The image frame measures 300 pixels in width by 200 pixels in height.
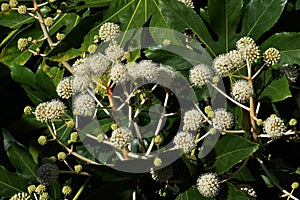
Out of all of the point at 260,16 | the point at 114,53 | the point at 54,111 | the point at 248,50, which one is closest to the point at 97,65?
the point at 114,53

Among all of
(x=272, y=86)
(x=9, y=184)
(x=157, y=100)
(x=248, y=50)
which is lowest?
(x=9, y=184)

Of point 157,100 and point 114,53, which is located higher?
point 114,53

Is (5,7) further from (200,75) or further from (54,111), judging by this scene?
(200,75)

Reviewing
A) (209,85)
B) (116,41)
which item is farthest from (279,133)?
(116,41)

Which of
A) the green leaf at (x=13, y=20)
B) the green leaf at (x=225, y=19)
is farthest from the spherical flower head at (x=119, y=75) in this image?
the green leaf at (x=13, y=20)

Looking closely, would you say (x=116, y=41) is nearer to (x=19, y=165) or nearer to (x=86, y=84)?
(x=86, y=84)

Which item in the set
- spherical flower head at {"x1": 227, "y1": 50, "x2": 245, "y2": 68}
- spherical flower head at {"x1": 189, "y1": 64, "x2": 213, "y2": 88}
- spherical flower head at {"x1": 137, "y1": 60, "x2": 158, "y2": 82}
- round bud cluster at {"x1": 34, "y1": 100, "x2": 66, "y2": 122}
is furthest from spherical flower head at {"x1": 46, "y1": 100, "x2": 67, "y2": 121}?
spherical flower head at {"x1": 227, "y1": 50, "x2": 245, "y2": 68}
